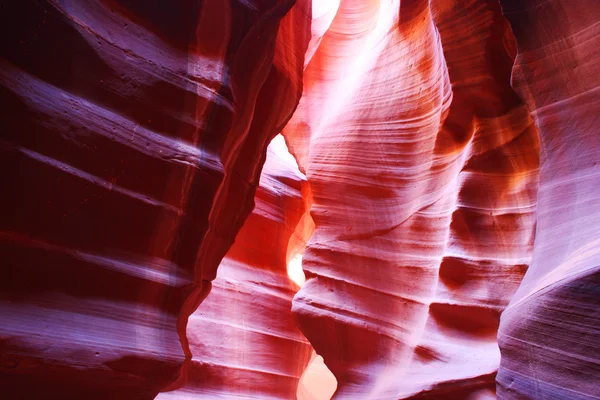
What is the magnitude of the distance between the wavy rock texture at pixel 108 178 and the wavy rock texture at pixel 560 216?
5.96 ft

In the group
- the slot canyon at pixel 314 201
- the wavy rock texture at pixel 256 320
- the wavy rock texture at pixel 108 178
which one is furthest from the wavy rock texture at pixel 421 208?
the wavy rock texture at pixel 108 178

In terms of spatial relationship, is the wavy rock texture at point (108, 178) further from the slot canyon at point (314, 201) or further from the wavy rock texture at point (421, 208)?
the wavy rock texture at point (421, 208)

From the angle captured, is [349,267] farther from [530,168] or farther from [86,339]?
[86,339]

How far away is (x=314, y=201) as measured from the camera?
21.8ft

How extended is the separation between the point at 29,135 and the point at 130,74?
0.70m

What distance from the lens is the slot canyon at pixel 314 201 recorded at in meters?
2.63

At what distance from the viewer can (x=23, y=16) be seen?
2645 mm

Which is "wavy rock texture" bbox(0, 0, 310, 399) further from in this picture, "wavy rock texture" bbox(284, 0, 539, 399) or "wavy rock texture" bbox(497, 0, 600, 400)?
"wavy rock texture" bbox(284, 0, 539, 399)

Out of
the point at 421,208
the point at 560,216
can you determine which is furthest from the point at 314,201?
the point at 560,216

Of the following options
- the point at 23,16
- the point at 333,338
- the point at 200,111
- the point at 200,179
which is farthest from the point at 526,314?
the point at 333,338

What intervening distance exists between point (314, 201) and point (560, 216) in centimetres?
386

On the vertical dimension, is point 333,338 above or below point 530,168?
below

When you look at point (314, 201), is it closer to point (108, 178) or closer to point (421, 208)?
point (421, 208)

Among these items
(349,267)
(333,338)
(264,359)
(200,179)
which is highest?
(200,179)
